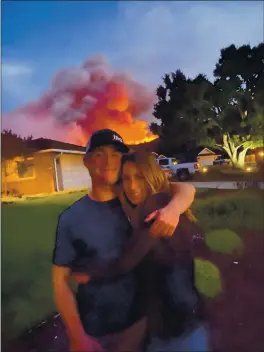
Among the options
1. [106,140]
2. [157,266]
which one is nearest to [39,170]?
[106,140]

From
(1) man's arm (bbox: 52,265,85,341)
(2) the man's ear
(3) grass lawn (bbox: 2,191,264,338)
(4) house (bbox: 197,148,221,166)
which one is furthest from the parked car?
(1) man's arm (bbox: 52,265,85,341)

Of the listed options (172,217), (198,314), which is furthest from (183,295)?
(172,217)

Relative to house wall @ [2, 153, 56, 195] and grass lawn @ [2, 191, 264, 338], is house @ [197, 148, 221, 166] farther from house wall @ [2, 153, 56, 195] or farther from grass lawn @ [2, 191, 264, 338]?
house wall @ [2, 153, 56, 195]

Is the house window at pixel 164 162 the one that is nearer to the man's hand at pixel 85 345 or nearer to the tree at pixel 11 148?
the tree at pixel 11 148

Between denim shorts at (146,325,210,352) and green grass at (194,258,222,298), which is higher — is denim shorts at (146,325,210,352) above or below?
below

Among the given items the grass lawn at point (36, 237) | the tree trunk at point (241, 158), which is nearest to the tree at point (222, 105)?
the tree trunk at point (241, 158)
